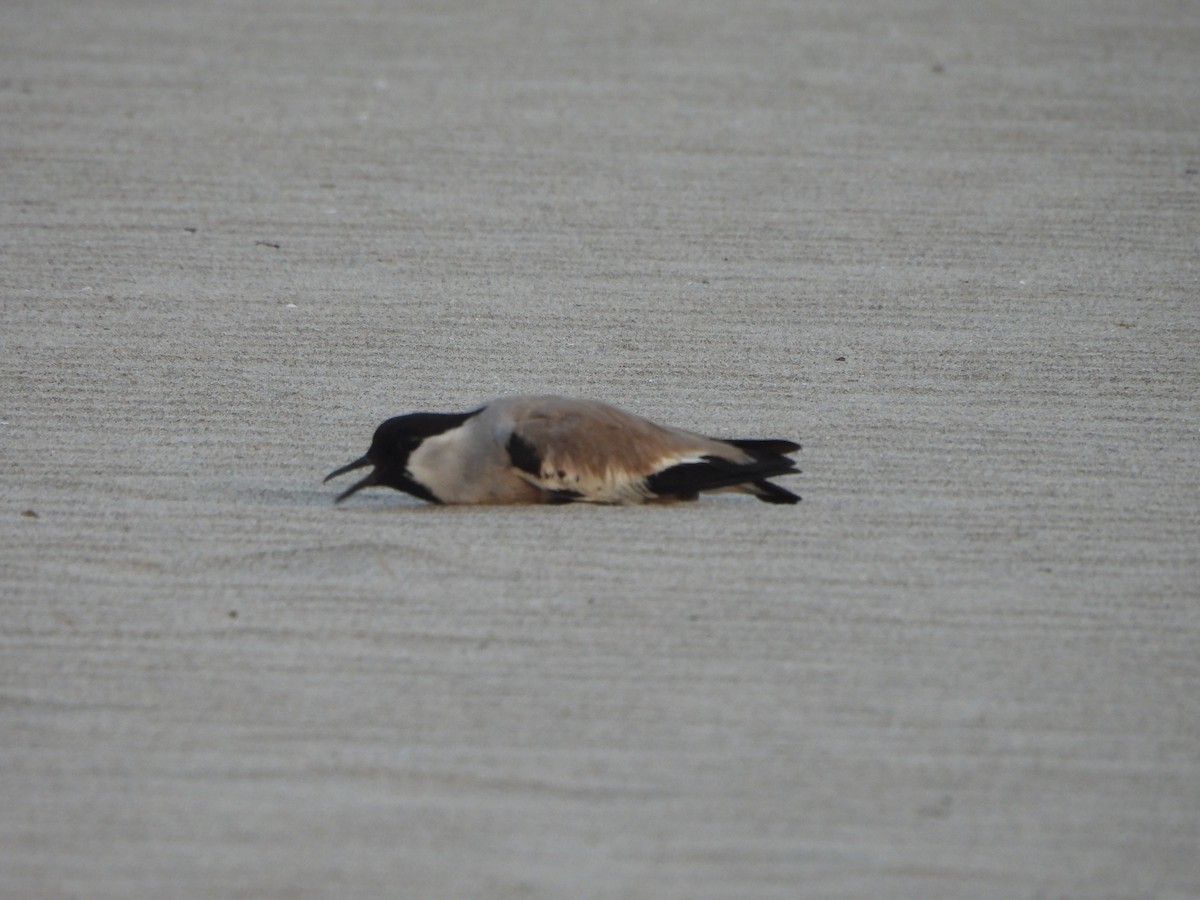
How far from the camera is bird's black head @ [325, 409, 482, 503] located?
5.49 meters

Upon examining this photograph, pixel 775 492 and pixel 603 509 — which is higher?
pixel 775 492

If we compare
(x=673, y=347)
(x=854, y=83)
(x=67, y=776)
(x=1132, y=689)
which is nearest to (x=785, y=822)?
(x=1132, y=689)

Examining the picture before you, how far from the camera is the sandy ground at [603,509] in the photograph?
3.56m

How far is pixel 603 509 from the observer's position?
550cm

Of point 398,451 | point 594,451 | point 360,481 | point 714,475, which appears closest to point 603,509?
point 594,451

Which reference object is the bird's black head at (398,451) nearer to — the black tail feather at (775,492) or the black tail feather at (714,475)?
the black tail feather at (714,475)

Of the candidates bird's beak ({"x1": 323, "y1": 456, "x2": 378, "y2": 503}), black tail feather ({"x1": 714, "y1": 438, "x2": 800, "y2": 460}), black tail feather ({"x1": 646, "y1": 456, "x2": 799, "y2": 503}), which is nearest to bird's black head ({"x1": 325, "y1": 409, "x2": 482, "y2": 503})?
bird's beak ({"x1": 323, "y1": 456, "x2": 378, "y2": 503})

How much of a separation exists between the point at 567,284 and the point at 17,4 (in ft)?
24.2

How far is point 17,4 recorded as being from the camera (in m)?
13.1

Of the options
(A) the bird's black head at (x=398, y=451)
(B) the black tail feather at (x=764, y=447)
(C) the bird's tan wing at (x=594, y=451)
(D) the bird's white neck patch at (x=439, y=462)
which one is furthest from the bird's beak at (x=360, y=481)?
(B) the black tail feather at (x=764, y=447)

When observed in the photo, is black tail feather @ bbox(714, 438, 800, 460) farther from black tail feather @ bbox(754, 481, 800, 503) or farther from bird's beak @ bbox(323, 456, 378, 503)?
bird's beak @ bbox(323, 456, 378, 503)

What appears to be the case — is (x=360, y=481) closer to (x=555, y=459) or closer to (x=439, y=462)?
(x=439, y=462)

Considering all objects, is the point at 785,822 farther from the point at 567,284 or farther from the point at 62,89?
the point at 62,89

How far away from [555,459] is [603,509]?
0.80ft
